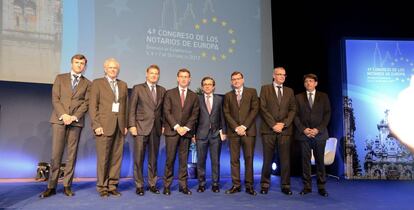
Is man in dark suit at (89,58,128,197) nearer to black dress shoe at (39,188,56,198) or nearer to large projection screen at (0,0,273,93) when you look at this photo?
black dress shoe at (39,188,56,198)

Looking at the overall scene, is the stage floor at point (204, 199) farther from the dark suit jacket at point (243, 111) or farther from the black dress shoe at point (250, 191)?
the dark suit jacket at point (243, 111)

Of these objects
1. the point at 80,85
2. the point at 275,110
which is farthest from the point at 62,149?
the point at 275,110

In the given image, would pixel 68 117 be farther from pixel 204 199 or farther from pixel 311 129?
pixel 311 129

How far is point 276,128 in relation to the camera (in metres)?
4.09

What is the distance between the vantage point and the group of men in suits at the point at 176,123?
150 inches

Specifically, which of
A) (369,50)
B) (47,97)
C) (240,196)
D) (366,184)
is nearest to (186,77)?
(240,196)

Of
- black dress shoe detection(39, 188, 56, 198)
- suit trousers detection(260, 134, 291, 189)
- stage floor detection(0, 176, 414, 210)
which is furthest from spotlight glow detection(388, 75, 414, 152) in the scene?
black dress shoe detection(39, 188, 56, 198)

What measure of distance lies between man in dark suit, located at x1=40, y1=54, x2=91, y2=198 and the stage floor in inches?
9.5

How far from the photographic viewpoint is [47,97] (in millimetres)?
5297

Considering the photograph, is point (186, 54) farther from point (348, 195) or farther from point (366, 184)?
point (366, 184)

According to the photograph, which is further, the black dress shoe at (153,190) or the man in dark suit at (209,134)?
the man in dark suit at (209,134)

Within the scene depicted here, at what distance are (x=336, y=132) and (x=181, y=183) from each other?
321 cm

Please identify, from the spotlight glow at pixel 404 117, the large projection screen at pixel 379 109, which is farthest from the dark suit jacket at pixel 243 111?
the spotlight glow at pixel 404 117

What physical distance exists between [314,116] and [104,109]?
2472mm
